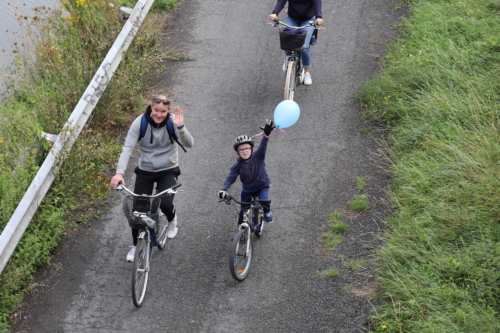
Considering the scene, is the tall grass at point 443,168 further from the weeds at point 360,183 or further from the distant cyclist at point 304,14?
the distant cyclist at point 304,14

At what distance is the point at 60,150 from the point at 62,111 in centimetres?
121

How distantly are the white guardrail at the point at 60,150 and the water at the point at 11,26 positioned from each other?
194cm

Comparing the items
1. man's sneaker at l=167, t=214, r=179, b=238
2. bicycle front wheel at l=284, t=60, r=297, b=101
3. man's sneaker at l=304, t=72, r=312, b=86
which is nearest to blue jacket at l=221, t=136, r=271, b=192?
man's sneaker at l=167, t=214, r=179, b=238

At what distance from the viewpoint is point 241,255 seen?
6293 mm

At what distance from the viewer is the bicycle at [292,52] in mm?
8586

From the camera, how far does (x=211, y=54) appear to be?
10633 millimetres

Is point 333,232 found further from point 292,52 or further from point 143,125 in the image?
point 292,52

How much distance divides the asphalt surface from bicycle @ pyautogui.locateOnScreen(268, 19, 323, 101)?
46cm

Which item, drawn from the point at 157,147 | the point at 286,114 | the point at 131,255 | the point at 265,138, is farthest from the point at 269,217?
the point at 131,255

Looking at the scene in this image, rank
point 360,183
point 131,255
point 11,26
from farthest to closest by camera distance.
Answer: point 11,26
point 360,183
point 131,255

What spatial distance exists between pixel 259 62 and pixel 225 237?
177 inches

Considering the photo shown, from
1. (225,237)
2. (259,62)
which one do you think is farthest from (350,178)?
(259,62)

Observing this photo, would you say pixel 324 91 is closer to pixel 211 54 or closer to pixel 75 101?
pixel 211 54

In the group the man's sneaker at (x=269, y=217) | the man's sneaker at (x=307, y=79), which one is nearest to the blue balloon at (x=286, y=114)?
the man's sneaker at (x=269, y=217)
